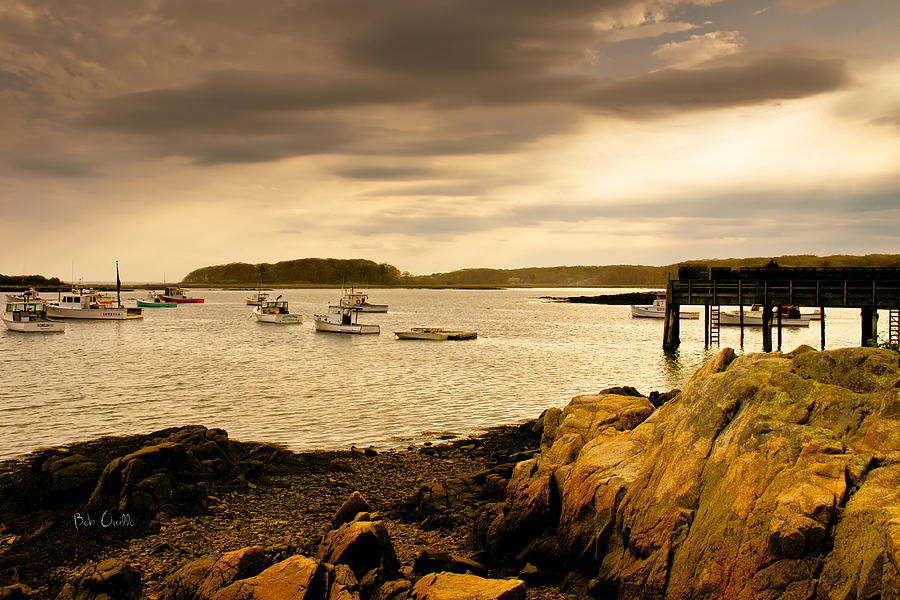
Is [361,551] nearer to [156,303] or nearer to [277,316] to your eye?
[277,316]

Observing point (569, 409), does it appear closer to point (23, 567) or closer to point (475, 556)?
point (475, 556)

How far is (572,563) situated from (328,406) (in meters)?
18.7

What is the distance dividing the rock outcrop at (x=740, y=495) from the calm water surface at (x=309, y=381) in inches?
390

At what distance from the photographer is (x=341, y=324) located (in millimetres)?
68000

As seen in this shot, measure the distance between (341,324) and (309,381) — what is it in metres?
33.2

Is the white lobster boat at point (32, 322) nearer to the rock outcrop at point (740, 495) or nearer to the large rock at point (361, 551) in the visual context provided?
the large rock at point (361, 551)

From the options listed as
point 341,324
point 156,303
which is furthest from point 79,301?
point 156,303

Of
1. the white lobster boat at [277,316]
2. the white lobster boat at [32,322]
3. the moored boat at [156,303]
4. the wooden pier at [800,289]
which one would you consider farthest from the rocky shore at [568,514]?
the moored boat at [156,303]

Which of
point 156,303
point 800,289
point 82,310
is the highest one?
point 800,289

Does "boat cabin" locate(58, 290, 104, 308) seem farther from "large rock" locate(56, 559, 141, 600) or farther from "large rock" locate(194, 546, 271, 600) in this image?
"large rock" locate(194, 546, 271, 600)

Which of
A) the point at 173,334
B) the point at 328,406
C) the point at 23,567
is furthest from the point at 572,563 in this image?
the point at 173,334

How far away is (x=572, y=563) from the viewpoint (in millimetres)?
10586

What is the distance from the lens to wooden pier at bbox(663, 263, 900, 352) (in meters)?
38.2
